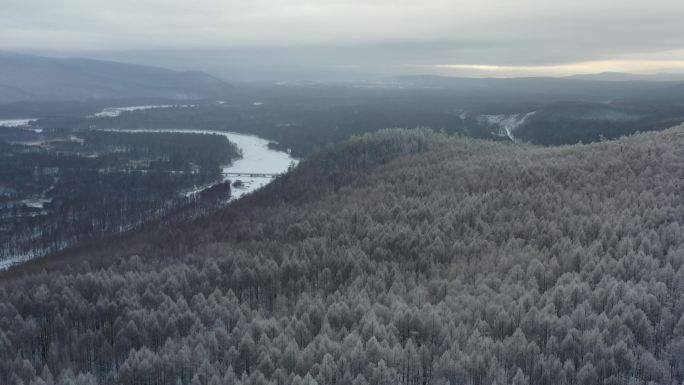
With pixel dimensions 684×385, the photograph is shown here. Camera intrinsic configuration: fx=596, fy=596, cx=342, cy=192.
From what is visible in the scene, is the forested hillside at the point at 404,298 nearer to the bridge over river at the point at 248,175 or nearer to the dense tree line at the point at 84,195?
the dense tree line at the point at 84,195

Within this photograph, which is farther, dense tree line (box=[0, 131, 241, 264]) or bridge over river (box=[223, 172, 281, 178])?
bridge over river (box=[223, 172, 281, 178])

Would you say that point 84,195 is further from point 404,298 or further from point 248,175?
point 404,298

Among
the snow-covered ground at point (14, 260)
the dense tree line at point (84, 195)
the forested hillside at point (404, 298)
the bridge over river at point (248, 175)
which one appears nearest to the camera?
the forested hillside at point (404, 298)

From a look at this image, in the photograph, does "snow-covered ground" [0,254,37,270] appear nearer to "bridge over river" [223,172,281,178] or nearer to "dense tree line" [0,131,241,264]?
→ "dense tree line" [0,131,241,264]

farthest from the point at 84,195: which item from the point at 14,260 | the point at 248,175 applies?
the point at 14,260

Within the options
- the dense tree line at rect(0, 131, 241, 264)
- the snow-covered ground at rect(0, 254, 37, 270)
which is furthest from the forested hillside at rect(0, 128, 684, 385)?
the dense tree line at rect(0, 131, 241, 264)

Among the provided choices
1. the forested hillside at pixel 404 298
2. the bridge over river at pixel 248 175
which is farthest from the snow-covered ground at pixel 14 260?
the bridge over river at pixel 248 175

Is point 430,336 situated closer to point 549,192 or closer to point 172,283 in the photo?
point 172,283

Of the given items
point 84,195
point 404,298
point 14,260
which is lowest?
point 14,260

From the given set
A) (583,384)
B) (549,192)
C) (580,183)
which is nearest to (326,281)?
(583,384)
